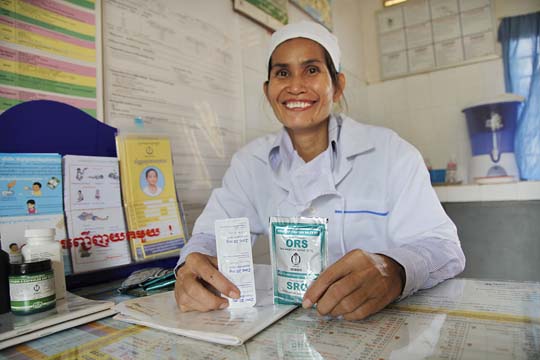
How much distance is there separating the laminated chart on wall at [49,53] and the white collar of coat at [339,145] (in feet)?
1.69

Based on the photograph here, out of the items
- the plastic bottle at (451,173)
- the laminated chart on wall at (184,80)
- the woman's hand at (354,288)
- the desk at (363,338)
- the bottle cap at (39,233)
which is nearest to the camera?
the desk at (363,338)

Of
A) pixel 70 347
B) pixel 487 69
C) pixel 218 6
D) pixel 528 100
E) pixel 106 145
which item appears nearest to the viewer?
pixel 70 347

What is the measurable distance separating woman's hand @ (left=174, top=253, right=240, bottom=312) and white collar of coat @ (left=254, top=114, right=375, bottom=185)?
0.46 metres

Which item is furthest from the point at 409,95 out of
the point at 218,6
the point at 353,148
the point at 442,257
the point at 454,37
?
the point at 442,257

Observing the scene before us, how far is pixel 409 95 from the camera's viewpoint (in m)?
2.85

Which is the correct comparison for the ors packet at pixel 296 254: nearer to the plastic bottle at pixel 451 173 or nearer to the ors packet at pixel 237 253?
the ors packet at pixel 237 253

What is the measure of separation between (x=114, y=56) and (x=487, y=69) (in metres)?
2.61

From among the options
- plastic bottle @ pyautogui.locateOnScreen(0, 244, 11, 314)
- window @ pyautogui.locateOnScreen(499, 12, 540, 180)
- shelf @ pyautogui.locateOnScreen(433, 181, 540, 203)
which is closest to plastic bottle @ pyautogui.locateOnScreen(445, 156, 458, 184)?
window @ pyautogui.locateOnScreen(499, 12, 540, 180)

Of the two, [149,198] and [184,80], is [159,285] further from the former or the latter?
[184,80]

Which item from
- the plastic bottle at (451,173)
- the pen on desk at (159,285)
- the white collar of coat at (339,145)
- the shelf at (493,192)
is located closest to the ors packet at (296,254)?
the pen on desk at (159,285)

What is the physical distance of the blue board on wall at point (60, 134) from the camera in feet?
2.49

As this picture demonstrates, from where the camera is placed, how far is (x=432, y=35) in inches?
109

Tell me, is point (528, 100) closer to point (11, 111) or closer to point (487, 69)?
point (487, 69)

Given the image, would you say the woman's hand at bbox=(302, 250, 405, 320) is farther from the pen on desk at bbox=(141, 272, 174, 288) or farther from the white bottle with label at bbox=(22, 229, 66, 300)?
the white bottle with label at bbox=(22, 229, 66, 300)
